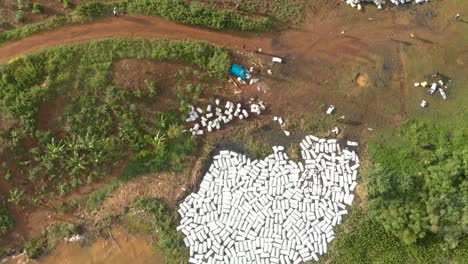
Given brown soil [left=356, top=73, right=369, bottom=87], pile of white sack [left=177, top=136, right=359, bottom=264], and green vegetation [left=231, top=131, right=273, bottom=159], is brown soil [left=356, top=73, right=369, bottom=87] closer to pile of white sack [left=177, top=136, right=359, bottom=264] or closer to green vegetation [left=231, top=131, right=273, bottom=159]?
pile of white sack [left=177, top=136, right=359, bottom=264]

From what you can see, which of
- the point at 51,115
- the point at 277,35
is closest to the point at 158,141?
the point at 51,115

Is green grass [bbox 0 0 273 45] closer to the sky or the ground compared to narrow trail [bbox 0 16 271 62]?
closer to the sky

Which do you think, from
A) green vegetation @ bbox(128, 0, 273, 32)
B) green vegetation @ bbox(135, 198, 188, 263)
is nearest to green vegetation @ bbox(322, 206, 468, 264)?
green vegetation @ bbox(135, 198, 188, 263)

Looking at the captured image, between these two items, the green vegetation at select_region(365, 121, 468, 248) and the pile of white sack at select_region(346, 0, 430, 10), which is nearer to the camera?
the green vegetation at select_region(365, 121, 468, 248)

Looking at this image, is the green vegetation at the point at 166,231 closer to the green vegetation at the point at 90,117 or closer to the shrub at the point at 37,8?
the green vegetation at the point at 90,117

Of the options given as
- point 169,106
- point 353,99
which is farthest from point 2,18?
point 353,99

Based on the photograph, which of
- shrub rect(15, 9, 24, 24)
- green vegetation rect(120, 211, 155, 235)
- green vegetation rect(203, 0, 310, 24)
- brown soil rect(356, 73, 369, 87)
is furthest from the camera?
green vegetation rect(203, 0, 310, 24)

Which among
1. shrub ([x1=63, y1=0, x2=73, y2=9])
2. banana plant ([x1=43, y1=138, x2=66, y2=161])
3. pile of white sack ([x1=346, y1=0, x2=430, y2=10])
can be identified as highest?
pile of white sack ([x1=346, y1=0, x2=430, y2=10])

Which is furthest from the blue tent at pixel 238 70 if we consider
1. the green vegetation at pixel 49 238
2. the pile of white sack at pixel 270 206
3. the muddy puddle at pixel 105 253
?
the green vegetation at pixel 49 238
